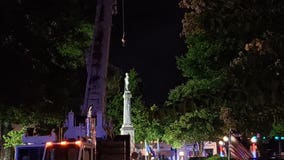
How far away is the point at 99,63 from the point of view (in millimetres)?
23500

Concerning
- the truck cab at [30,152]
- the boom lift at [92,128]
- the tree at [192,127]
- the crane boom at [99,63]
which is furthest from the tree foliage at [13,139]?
the tree at [192,127]

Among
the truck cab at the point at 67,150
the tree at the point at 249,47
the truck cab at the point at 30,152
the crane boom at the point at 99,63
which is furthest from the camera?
the crane boom at the point at 99,63

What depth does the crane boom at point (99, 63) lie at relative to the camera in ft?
73.1

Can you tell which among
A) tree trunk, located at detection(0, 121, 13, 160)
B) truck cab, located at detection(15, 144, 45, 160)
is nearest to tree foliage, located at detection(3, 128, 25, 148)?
tree trunk, located at detection(0, 121, 13, 160)

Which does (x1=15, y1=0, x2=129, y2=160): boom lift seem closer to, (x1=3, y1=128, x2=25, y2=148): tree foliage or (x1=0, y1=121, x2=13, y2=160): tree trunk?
(x1=3, y1=128, x2=25, y2=148): tree foliage

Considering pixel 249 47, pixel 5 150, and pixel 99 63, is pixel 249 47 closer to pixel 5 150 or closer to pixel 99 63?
pixel 99 63

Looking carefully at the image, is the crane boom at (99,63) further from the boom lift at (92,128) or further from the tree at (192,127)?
the tree at (192,127)

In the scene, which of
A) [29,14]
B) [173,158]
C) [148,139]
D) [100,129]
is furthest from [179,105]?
[173,158]

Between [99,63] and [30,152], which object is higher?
[99,63]

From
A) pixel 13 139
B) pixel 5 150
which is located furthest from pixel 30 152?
pixel 5 150

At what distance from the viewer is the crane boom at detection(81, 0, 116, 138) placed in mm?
22281

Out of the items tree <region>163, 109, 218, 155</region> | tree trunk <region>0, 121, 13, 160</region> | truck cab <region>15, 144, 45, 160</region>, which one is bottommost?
truck cab <region>15, 144, 45, 160</region>

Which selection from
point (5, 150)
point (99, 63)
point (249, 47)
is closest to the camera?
point (249, 47)

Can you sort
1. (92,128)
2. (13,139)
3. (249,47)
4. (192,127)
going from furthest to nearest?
(192,127), (13,139), (92,128), (249,47)
